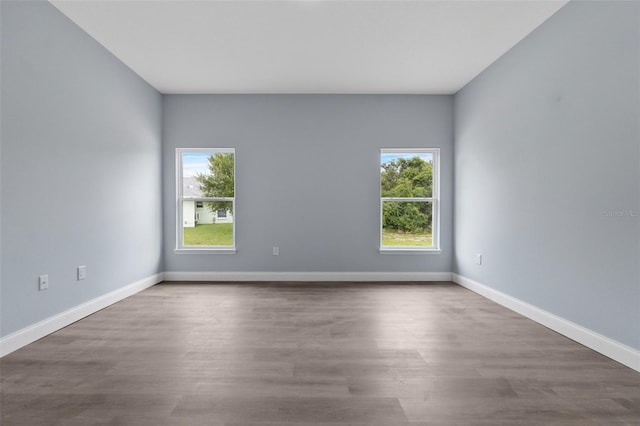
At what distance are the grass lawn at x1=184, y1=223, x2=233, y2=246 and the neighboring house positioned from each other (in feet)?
0.25

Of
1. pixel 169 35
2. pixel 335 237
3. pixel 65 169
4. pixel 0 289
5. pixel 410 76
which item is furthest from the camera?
pixel 335 237

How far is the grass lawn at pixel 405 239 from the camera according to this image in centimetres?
443

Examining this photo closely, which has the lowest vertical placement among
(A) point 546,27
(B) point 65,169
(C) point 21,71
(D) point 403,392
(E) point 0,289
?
(D) point 403,392

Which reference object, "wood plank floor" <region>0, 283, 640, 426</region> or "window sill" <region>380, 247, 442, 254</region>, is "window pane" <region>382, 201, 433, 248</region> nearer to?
"window sill" <region>380, 247, 442, 254</region>

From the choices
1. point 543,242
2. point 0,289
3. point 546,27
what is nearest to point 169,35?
point 0,289

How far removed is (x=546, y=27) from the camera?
2664mm

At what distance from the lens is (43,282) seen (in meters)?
2.39

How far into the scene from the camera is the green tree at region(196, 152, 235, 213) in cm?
443

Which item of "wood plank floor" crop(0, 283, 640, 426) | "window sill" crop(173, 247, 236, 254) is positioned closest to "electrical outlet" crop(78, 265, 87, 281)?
"wood plank floor" crop(0, 283, 640, 426)

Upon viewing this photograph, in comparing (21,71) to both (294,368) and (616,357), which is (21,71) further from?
(616,357)

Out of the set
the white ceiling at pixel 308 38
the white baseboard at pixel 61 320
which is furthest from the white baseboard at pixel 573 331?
the white baseboard at pixel 61 320

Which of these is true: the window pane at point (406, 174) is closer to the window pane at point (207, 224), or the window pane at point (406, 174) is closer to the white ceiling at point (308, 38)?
the white ceiling at point (308, 38)

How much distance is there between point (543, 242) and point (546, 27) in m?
1.98

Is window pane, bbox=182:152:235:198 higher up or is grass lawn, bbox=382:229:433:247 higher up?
window pane, bbox=182:152:235:198
